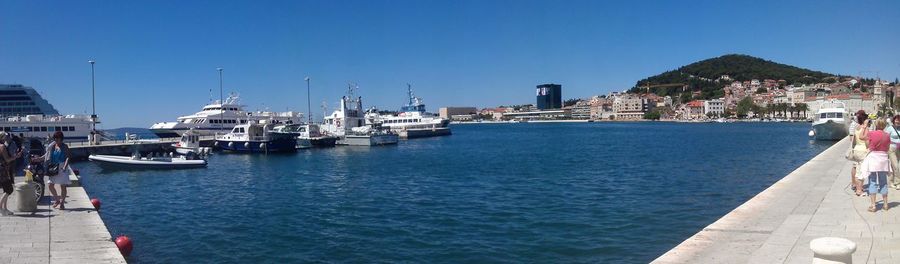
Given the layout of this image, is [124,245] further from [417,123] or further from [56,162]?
[417,123]

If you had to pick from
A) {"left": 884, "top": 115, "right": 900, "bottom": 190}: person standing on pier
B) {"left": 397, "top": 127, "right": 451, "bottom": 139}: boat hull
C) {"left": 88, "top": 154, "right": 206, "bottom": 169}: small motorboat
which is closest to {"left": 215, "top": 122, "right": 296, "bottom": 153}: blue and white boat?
{"left": 88, "top": 154, "right": 206, "bottom": 169}: small motorboat

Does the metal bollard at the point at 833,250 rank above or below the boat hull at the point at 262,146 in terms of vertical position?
above

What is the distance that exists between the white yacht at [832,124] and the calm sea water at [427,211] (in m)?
28.8

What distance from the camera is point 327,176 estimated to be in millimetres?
32531

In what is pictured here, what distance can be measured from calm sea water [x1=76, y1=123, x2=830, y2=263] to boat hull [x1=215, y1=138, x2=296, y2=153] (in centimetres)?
1869

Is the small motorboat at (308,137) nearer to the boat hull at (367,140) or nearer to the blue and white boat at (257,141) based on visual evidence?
the boat hull at (367,140)

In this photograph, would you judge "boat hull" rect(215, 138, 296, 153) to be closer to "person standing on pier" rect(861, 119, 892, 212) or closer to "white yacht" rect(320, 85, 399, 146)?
"white yacht" rect(320, 85, 399, 146)

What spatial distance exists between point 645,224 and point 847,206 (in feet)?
15.9

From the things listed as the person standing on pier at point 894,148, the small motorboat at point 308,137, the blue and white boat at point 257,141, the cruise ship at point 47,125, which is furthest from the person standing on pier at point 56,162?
the small motorboat at point 308,137

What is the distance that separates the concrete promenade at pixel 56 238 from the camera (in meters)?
9.23

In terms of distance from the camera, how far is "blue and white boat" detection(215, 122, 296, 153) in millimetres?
52906

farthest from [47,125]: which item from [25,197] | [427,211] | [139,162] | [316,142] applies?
[427,211]

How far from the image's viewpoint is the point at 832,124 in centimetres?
5706

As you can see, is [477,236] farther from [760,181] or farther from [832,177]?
[760,181]
